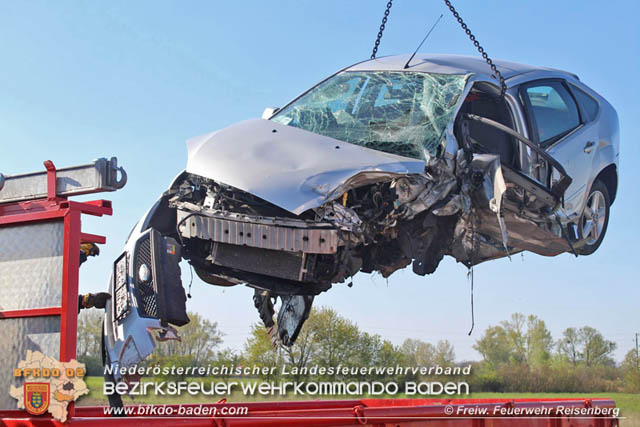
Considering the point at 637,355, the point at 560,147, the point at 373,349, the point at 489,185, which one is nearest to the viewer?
the point at 489,185

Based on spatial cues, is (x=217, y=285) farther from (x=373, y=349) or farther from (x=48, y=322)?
(x=373, y=349)

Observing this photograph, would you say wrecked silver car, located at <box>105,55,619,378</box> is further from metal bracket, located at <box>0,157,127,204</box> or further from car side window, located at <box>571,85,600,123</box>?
metal bracket, located at <box>0,157,127,204</box>

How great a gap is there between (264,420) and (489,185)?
3.96 m

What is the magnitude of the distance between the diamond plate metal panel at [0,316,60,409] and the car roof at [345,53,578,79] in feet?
17.8

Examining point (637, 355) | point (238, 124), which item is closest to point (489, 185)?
point (238, 124)

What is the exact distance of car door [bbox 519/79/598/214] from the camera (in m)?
7.81

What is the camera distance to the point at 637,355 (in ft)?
55.0

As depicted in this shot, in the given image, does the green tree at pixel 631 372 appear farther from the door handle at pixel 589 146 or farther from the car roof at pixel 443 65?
the car roof at pixel 443 65

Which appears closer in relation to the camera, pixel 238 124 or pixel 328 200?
pixel 328 200

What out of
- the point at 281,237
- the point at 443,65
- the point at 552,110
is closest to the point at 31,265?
the point at 281,237

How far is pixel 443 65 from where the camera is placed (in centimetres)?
769

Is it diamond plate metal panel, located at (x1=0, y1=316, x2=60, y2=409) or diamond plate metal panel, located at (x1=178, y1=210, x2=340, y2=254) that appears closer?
diamond plate metal panel, located at (x1=0, y1=316, x2=60, y2=409)

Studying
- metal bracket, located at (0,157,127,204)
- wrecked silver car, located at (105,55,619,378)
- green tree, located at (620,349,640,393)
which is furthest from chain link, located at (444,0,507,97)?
green tree, located at (620,349,640,393)

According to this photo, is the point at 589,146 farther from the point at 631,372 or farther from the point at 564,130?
the point at 631,372
